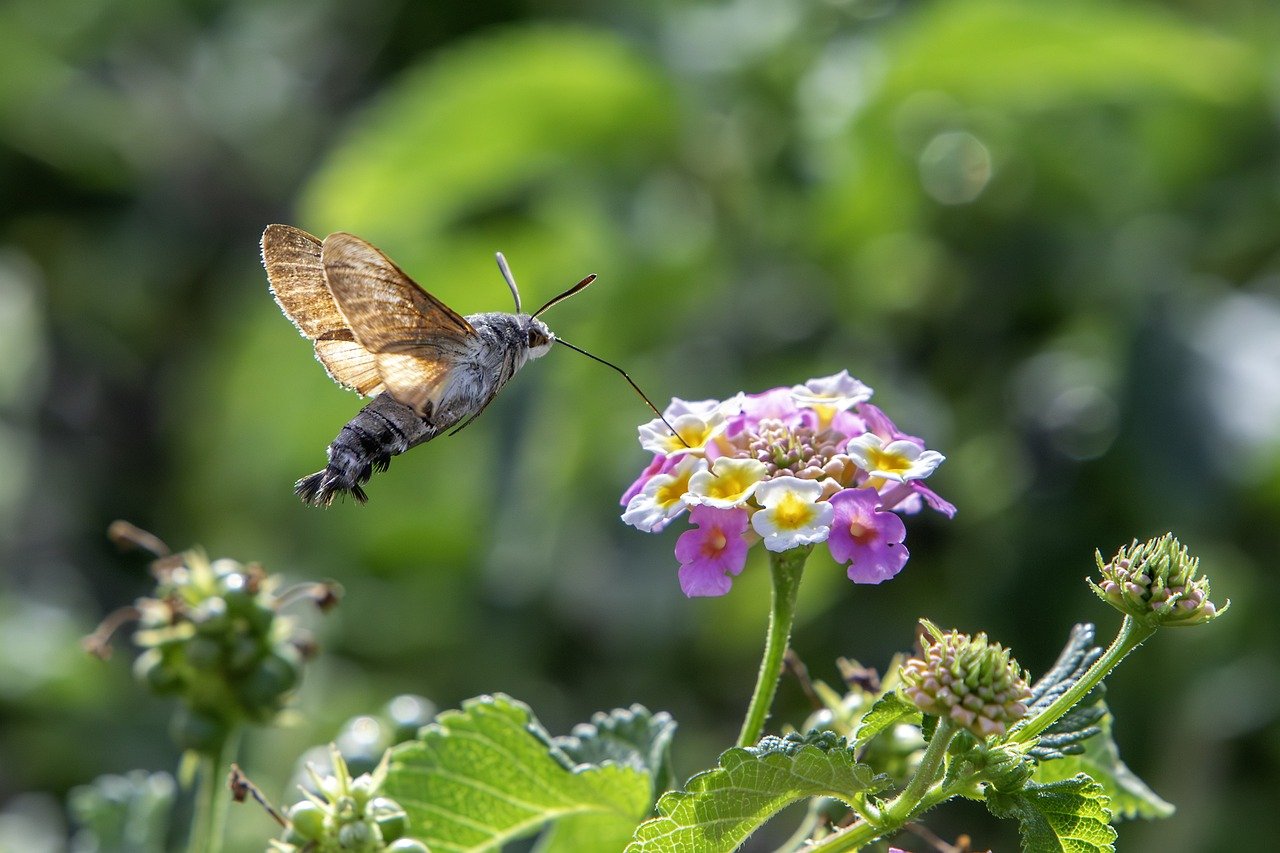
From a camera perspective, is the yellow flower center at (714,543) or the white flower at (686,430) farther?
the white flower at (686,430)

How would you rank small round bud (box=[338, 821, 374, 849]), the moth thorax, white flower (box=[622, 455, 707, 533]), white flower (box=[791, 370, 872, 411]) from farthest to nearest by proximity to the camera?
the moth thorax, white flower (box=[791, 370, 872, 411]), white flower (box=[622, 455, 707, 533]), small round bud (box=[338, 821, 374, 849])

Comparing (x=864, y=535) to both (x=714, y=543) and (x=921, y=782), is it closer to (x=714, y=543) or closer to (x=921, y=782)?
(x=714, y=543)

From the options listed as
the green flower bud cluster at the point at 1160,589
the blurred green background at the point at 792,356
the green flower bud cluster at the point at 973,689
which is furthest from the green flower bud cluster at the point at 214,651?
the blurred green background at the point at 792,356

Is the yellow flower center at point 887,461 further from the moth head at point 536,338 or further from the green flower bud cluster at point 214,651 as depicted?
the green flower bud cluster at point 214,651

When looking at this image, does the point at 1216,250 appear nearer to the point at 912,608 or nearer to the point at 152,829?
the point at 912,608

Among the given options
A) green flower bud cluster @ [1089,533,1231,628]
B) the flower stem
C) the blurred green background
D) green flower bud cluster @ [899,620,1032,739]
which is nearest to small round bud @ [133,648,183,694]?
the flower stem

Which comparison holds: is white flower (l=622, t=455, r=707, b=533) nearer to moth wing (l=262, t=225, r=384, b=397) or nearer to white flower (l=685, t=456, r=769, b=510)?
white flower (l=685, t=456, r=769, b=510)
